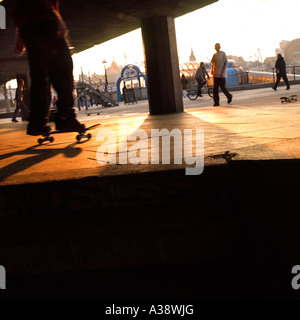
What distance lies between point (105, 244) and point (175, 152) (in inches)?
35.0

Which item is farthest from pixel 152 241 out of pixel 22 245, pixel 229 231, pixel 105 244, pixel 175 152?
pixel 175 152

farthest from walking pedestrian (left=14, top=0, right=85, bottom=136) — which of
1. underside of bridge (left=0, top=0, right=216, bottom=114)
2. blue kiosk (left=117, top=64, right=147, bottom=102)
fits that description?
blue kiosk (left=117, top=64, right=147, bottom=102)

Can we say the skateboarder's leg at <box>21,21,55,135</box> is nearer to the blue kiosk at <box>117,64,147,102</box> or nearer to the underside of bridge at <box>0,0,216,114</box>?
the underside of bridge at <box>0,0,216,114</box>

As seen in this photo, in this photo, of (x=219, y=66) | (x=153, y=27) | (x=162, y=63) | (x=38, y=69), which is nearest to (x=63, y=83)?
(x=38, y=69)

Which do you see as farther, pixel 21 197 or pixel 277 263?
pixel 21 197

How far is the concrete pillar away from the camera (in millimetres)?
9070

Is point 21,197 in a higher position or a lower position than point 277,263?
higher

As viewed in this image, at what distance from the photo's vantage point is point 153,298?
158 cm

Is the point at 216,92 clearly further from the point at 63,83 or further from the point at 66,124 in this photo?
the point at 63,83

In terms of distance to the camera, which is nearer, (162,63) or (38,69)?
(38,69)

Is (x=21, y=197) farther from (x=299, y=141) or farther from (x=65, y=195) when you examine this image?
(x=299, y=141)

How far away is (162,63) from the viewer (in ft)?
30.1
